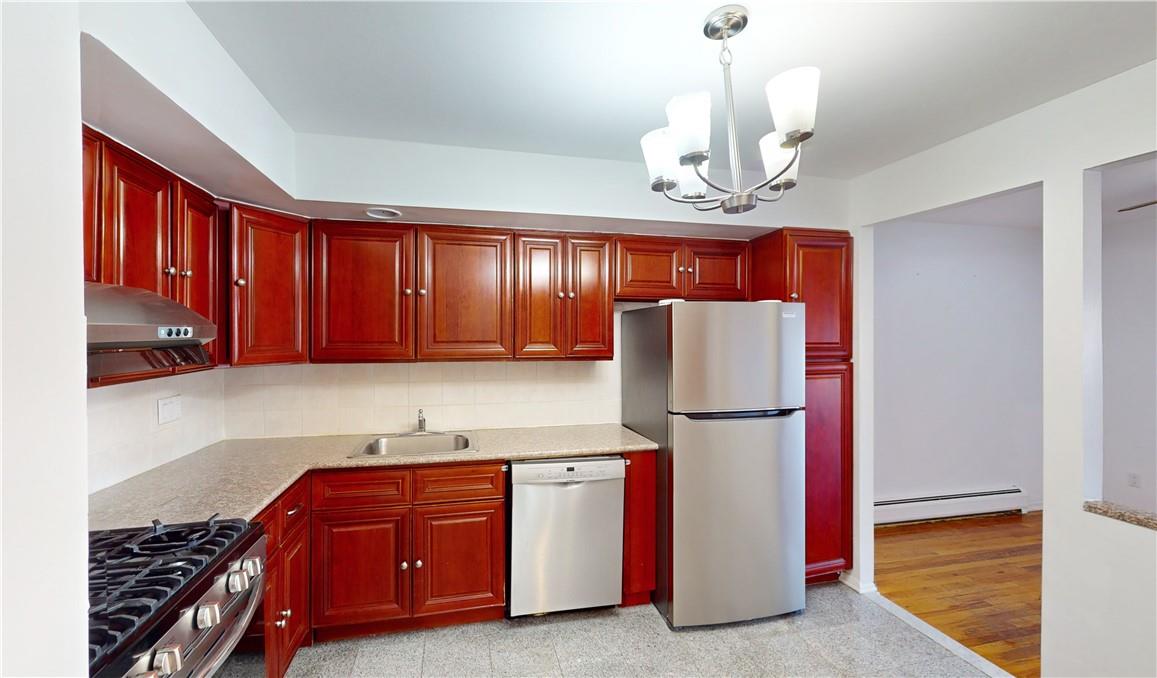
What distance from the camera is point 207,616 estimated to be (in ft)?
3.96

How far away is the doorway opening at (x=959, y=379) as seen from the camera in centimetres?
391

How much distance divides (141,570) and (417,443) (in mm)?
1694

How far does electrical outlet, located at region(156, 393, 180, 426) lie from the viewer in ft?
7.07

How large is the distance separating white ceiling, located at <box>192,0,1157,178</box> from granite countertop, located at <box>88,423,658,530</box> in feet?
5.04

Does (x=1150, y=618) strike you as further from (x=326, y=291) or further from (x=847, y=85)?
(x=326, y=291)

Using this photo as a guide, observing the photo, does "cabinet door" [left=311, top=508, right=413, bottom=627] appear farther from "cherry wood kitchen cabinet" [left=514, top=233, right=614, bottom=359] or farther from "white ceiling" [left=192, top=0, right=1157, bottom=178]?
"white ceiling" [left=192, top=0, right=1157, bottom=178]

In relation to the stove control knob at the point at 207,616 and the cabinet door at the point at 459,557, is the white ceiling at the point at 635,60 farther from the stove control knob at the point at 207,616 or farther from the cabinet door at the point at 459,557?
the cabinet door at the point at 459,557

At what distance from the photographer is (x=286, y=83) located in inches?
73.7

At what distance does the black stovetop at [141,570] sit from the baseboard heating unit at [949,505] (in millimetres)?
4238

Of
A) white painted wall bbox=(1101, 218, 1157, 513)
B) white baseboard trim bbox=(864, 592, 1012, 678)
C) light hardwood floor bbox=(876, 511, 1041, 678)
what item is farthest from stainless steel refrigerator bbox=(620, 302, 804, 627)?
white painted wall bbox=(1101, 218, 1157, 513)

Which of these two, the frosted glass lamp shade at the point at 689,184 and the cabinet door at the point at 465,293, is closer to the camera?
the frosted glass lamp shade at the point at 689,184

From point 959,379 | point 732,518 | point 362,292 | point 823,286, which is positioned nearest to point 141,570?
point 362,292

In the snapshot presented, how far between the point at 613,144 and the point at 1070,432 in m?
2.24

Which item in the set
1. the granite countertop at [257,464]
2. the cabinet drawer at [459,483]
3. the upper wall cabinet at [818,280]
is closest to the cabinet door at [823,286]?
the upper wall cabinet at [818,280]
